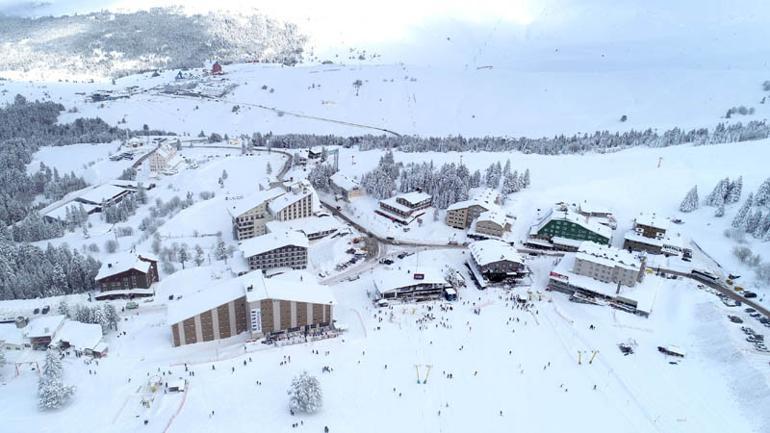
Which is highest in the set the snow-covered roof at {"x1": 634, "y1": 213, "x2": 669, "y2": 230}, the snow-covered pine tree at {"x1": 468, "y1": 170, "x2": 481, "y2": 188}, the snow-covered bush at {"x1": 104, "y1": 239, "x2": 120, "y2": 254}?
the snow-covered pine tree at {"x1": 468, "y1": 170, "x2": 481, "y2": 188}

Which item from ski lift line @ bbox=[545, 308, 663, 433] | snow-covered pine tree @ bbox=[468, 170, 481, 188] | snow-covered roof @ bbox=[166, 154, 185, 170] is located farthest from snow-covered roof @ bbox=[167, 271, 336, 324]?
snow-covered roof @ bbox=[166, 154, 185, 170]

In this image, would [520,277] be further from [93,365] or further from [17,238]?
[17,238]

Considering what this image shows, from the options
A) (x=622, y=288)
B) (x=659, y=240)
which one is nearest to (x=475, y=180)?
(x=659, y=240)

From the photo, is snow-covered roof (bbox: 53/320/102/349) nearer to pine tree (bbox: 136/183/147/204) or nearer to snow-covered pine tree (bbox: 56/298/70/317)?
snow-covered pine tree (bbox: 56/298/70/317)

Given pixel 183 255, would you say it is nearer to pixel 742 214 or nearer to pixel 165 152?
pixel 165 152

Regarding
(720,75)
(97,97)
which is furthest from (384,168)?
(720,75)

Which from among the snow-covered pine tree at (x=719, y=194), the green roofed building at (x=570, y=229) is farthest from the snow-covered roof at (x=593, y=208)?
the snow-covered pine tree at (x=719, y=194)

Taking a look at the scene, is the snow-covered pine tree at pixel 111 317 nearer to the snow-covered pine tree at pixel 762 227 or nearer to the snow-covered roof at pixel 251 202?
the snow-covered roof at pixel 251 202
